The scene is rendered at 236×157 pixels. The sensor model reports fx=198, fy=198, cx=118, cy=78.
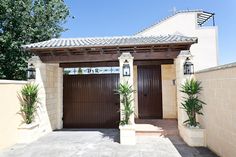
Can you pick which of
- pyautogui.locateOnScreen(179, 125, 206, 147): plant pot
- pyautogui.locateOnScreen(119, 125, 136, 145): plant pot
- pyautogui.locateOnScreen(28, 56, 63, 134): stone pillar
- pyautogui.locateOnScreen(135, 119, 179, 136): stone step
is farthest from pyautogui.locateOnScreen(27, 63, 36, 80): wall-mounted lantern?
pyautogui.locateOnScreen(179, 125, 206, 147): plant pot

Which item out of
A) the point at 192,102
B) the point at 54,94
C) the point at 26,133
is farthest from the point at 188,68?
the point at 26,133

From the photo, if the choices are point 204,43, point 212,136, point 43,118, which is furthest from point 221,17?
point 43,118

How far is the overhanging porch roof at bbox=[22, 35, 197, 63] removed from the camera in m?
7.79

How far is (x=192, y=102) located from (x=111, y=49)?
3.79 m

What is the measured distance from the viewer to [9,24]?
13.6m

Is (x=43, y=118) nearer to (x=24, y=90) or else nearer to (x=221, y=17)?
(x=24, y=90)

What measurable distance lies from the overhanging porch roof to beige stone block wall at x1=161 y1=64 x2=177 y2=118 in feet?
9.83

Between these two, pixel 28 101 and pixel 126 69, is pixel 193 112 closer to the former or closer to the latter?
pixel 126 69

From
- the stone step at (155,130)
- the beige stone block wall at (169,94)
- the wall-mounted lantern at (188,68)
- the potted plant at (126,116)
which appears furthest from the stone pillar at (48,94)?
the wall-mounted lantern at (188,68)

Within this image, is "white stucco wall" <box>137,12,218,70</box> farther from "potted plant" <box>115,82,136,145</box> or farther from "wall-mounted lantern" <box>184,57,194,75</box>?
"potted plant" <box>115,82,136,145</box>

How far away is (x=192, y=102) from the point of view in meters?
7.23

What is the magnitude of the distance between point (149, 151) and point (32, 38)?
1190 centimetres

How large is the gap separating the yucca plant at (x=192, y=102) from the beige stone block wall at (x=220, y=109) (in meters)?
0.22

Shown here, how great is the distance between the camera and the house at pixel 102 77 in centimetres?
812
